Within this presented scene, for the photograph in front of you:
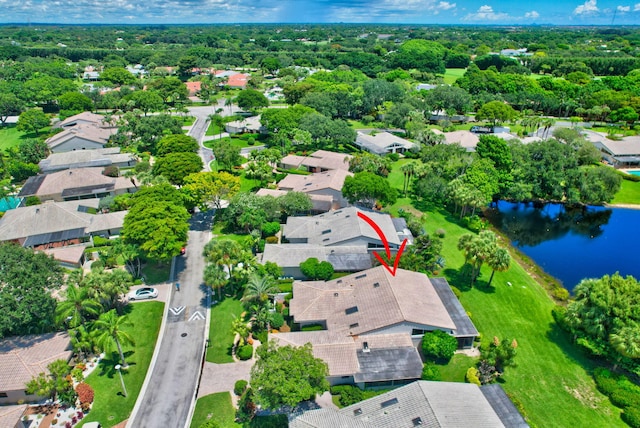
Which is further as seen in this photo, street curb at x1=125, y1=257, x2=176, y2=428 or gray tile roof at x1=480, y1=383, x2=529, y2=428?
street curb at x1=125, y1=257, x2=176, y2=428

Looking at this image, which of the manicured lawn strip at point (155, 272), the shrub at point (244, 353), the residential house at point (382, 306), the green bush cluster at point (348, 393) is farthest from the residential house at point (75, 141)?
the green bush cluster at point (348, 393)

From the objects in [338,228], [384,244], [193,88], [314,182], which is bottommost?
[384,244]

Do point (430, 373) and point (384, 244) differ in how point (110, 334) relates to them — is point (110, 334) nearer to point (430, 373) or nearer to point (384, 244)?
point (430, 373)

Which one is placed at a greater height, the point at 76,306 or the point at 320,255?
the point at 76,306

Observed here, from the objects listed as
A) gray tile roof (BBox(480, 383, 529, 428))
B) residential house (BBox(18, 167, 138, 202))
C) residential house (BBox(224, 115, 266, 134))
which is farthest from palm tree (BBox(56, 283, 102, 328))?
residential house (BBox(224, 115, 266, 134))

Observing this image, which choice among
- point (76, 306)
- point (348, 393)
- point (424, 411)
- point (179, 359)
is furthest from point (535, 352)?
point (76, 306)

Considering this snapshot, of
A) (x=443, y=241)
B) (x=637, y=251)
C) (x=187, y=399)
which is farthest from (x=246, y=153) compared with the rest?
(x=637, y=251)

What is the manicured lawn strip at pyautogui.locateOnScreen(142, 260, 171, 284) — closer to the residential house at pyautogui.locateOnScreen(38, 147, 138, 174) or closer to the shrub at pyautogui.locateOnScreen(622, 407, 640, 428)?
the residential house at pyautogui.locateOnScreen(38, 147, 138, 174)
